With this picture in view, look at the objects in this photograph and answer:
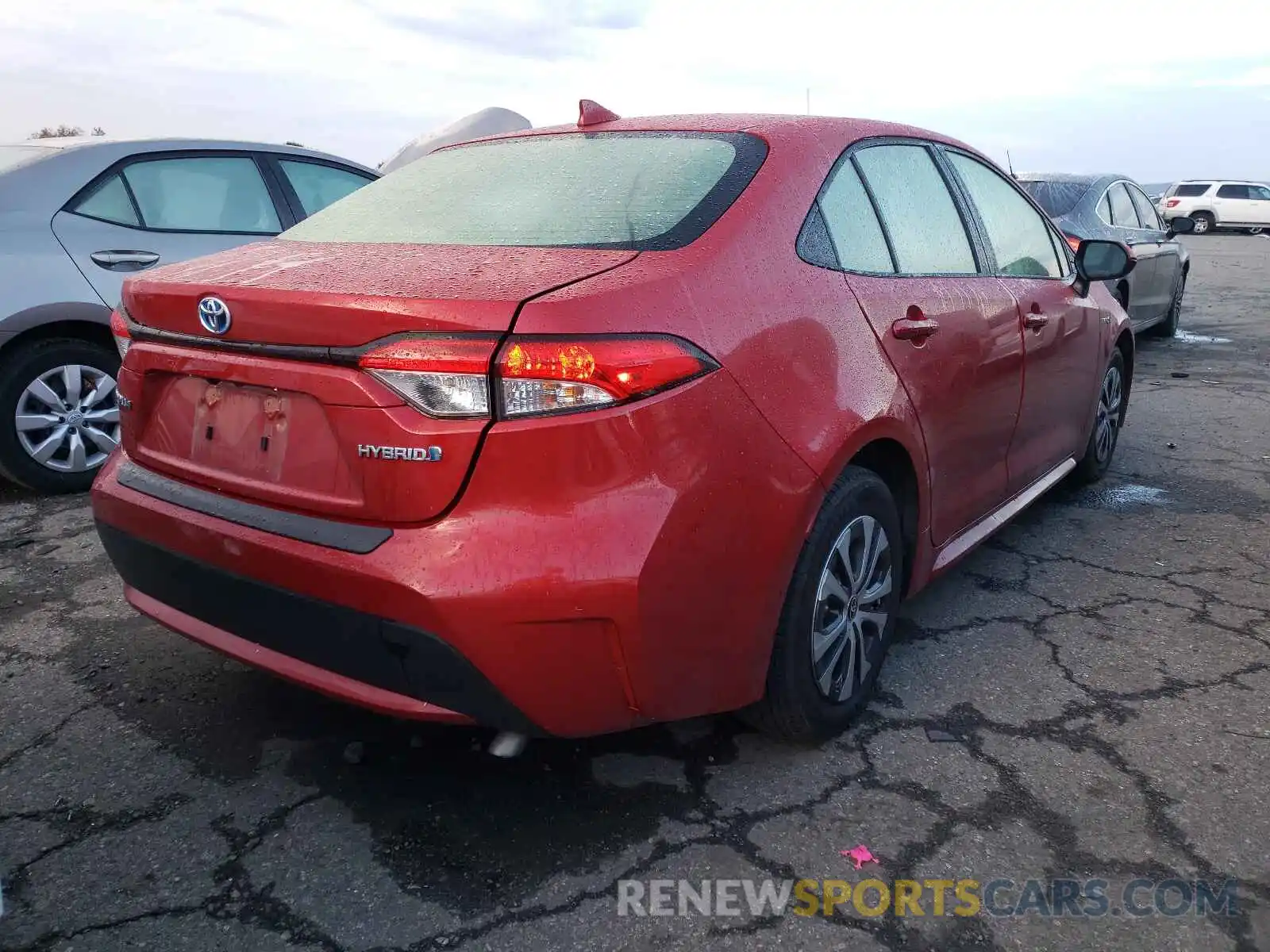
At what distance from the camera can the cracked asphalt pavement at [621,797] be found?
2.01 meters

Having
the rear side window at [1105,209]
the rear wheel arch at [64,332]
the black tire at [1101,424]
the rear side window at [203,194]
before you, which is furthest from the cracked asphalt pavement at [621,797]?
the rear side window at [1105,209]

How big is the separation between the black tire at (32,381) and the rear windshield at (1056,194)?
6441 mm

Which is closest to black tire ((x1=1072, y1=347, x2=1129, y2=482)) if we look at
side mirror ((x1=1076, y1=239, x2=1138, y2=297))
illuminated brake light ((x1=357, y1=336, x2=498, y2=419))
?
side mirror ((x1=1076, y1=239, x2=1138, y2=297))

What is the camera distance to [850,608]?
261 cm

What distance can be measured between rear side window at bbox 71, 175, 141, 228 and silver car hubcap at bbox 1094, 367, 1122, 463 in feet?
14.6

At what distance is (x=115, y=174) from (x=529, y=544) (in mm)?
3893

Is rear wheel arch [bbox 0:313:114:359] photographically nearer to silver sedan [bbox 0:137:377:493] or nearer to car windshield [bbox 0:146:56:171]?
silver sedan [bbox 0:137:377:493]

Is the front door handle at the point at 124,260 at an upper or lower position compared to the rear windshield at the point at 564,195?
lower

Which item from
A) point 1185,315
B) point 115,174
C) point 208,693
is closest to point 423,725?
point 208,693

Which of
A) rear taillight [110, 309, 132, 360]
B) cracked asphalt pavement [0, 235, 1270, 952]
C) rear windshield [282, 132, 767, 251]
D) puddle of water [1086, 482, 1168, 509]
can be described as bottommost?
puddle of water [1086, 482, 1168, 509]

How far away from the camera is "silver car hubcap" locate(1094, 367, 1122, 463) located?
4.71m

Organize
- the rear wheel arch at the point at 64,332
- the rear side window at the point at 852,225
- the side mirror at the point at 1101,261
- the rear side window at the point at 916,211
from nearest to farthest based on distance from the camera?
the rear side window at the point at 852,225, the rear side window at the point at 916,211, the side mirror at the point at 1101,261, the rear wheel arch at the point at 64,332

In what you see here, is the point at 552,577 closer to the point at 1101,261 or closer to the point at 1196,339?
the point at 1101,261

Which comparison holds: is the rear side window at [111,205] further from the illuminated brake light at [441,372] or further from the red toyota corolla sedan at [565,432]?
the illuminated brake light at [441,372]
